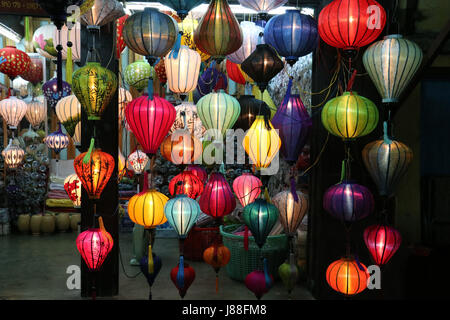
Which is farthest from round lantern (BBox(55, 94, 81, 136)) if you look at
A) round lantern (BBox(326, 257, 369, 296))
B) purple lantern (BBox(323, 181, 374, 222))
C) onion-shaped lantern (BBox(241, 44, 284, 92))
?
round lantern (BBox(326, 257, 369, 296))

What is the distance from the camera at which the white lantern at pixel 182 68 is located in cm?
301

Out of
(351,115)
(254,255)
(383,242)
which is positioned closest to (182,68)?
(351,115)

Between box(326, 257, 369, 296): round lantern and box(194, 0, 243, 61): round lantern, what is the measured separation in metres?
1.66

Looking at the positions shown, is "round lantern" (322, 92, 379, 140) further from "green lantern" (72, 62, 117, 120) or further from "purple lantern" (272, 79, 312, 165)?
"green lantern" (72, 62, 117, 120)

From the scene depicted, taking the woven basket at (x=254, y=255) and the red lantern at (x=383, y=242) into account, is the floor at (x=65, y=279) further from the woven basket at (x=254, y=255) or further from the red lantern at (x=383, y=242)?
the red lantern at (x=383, y=242)

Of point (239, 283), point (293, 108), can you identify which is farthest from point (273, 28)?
point (239, 283)

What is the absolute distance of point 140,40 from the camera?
107 inches

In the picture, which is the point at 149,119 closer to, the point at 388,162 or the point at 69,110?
the point at 388,162

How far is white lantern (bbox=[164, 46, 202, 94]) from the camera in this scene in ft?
9.87

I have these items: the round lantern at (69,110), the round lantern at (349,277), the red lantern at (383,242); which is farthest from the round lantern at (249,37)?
the round lantern at (69,110)

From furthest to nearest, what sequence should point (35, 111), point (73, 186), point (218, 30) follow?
point (35, 111), point (73, 186), point (218, 30)

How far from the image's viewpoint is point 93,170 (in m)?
3.06

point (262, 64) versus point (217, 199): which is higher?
point (262, 64)

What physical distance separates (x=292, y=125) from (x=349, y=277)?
1108 millimetres
